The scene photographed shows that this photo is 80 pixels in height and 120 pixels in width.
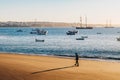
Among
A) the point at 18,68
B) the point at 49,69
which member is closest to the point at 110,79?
the point at 49,69

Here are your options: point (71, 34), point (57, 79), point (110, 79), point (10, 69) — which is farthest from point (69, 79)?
point (71, 34)

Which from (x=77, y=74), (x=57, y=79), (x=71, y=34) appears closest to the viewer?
(x=57, y=79)

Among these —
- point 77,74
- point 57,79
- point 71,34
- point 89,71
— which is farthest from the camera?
point 71,34

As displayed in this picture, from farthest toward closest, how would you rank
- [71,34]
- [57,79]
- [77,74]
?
[71,34]
[77,74]
[57,79]

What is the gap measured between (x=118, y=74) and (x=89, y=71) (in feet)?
10.3

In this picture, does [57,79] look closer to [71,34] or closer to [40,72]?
[40,72]

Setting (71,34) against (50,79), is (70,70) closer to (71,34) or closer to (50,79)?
(50,79)

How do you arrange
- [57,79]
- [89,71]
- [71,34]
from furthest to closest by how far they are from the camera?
[71,34] < [89,71] < [57,79]

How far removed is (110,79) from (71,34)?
170m

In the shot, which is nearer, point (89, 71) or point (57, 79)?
point (57, 79)

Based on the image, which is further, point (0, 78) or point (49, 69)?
point (49, 69)

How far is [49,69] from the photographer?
35.7 m

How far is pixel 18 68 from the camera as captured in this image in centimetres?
3594

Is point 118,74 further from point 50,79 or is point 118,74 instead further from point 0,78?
point 0,78
